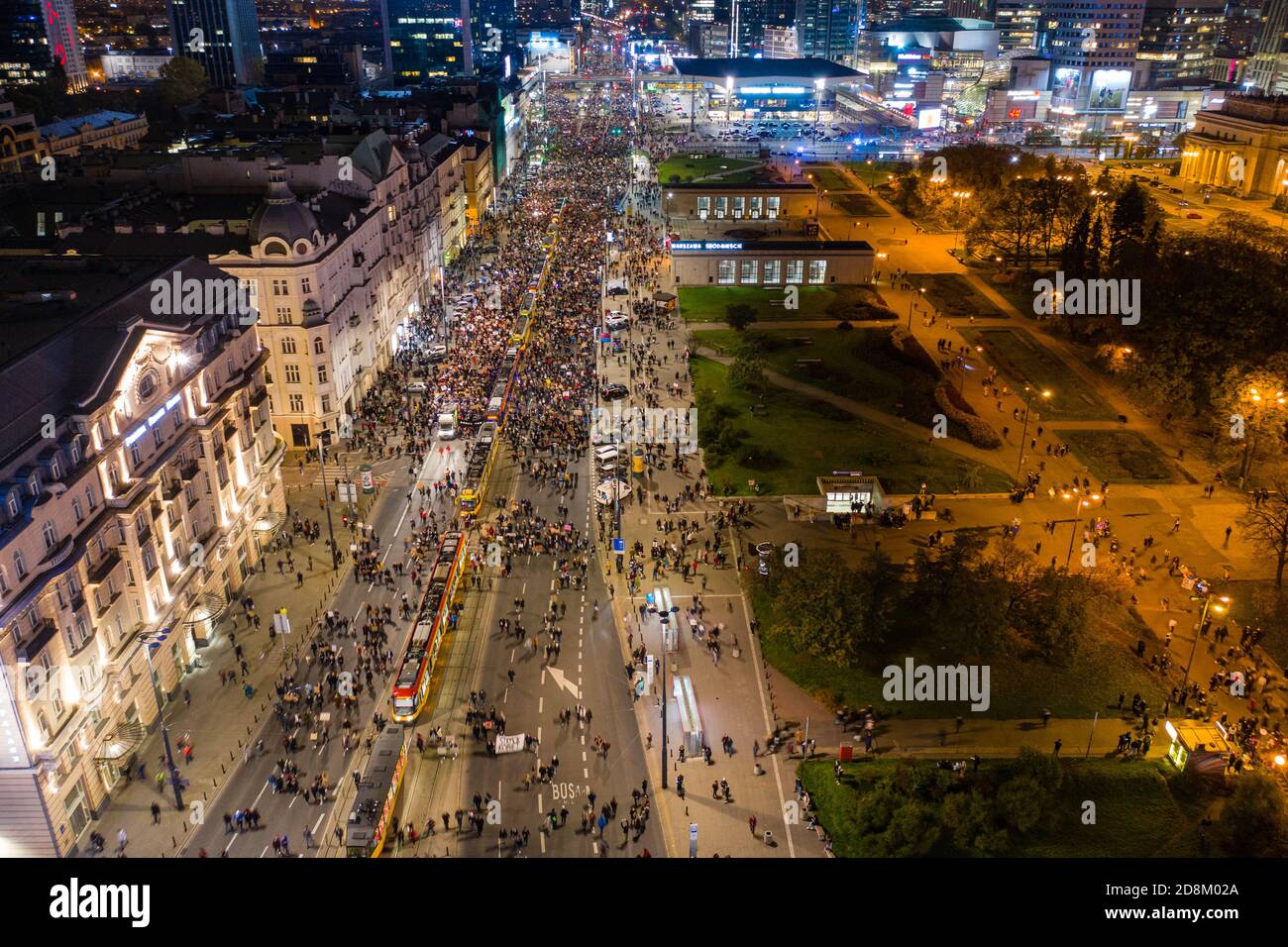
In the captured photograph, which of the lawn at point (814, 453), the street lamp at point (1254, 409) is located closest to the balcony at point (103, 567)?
the lawn at point (814, 453)

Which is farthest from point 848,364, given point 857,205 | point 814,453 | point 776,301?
point 857,205

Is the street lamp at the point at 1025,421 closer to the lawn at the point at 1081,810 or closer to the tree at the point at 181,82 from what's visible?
the lawn at the point at 1081,810

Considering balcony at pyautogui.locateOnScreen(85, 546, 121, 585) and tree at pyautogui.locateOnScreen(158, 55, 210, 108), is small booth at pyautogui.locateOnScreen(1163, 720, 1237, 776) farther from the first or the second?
tree at pyautogui.locateOnScreen(158, 55, 210, 108)

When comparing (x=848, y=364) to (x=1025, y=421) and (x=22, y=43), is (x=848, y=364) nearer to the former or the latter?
(x=1025, y=421)

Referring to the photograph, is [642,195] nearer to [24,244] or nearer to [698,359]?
[698,359]

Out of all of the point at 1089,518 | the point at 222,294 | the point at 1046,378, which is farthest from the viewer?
the point at 1046,378

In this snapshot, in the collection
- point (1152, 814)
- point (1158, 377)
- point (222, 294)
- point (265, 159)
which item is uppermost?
point (265, 159)

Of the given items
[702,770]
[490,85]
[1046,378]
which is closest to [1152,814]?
[702,770]
